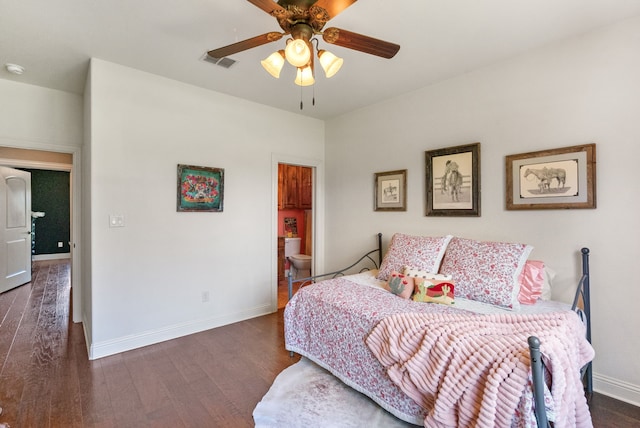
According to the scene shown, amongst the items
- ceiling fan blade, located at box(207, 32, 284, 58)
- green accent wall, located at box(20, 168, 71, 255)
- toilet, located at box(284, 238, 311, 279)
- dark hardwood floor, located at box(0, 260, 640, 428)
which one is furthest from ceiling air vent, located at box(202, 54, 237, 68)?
green accent wall, located at box(20, 168, 71, 255)

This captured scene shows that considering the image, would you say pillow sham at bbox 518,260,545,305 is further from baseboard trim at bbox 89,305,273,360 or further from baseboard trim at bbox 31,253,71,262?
baseboard trim at bbox 31,253,71,262

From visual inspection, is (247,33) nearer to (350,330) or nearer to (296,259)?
(350,330)

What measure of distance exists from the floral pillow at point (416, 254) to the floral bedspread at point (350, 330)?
1.25 feet

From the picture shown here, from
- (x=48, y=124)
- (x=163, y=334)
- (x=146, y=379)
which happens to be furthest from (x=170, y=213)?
(x=48, y=124)

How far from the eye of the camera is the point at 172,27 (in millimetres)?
2199

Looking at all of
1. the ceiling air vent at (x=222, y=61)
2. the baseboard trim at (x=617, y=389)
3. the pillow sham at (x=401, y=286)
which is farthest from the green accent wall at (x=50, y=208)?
the baseboard trim at (x=617, y=389)

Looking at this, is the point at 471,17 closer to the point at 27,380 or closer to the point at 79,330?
the point at 27,380

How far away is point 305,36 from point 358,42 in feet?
1.02

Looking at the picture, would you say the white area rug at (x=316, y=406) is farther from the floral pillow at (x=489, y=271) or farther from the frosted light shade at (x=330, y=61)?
the frosted light shade at (x=330, y=61)

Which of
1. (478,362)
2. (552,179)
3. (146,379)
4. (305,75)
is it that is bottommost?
(146,379)

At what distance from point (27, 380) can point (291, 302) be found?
2041mm

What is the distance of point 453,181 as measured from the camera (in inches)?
117

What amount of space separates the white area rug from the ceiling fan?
208 cm

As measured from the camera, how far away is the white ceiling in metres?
1.97
